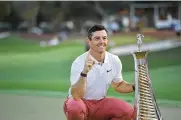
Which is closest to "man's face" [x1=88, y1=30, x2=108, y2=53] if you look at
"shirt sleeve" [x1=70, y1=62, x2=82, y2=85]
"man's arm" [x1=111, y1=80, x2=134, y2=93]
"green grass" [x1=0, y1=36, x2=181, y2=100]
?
"shirt sleeve" [x1=70, y1=62, x2=82, y2=85]

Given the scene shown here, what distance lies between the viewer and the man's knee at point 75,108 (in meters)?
2.50

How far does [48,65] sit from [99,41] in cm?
271

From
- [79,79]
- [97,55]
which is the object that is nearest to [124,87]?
[97,55]

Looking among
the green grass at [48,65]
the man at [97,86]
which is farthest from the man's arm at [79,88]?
the green grass at [48,65]

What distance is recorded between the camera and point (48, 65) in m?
5.16

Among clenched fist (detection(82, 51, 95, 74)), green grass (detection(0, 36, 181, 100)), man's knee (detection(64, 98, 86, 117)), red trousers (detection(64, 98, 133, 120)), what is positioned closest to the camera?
clenched fist (detection(82, 51, 95, 74))

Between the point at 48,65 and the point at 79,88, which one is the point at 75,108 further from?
the point at 48,65

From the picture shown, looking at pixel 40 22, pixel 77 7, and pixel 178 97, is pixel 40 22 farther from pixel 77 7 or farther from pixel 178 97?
pixel 178 97

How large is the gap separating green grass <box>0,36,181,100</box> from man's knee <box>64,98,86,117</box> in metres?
2.17

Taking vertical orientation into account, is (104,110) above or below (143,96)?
below

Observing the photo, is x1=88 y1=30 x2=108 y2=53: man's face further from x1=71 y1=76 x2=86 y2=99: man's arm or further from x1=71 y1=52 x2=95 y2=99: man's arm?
x1=71 y1=76 x2=86 y2=99: man's arm

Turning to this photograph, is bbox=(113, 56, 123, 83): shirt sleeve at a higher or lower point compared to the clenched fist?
lower

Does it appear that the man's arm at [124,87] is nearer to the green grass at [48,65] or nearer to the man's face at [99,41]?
the man's face at [99,41]

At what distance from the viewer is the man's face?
99.3 inches
